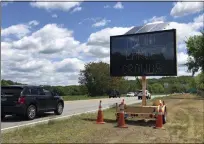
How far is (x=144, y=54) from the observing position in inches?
647

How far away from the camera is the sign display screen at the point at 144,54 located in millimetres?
15898

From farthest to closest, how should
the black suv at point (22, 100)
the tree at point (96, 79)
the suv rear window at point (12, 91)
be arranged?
1. the tree at point (96, 79)
2. the suv rear window at point (12, 91)
3. the black suv at point (22, 100)

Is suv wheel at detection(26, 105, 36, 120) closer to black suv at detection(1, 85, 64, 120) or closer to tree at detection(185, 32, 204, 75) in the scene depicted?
black suv at detection(1, 85, 64, 120)

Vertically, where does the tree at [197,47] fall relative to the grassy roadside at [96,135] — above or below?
above

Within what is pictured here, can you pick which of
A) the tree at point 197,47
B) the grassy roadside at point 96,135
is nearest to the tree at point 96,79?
the tree at point 197,47

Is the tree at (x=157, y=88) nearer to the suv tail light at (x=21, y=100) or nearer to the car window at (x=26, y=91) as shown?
the car window at (x=26, y=91)

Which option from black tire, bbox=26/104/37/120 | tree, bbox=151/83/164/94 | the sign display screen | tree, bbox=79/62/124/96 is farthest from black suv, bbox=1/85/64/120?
tree, bbox=151/83/164/94

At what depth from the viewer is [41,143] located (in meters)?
9.92

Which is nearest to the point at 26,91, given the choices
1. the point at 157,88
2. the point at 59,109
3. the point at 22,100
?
the point at 22,100

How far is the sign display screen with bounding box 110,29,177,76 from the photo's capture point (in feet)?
52.2

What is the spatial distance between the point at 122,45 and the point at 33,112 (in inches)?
210

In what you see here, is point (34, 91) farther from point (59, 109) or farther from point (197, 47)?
point (197, 47)

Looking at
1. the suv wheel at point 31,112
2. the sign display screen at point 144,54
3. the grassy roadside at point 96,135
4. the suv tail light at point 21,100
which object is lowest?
the grassy roadside at point 96,135

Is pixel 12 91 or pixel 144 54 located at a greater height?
pixel 144 54
